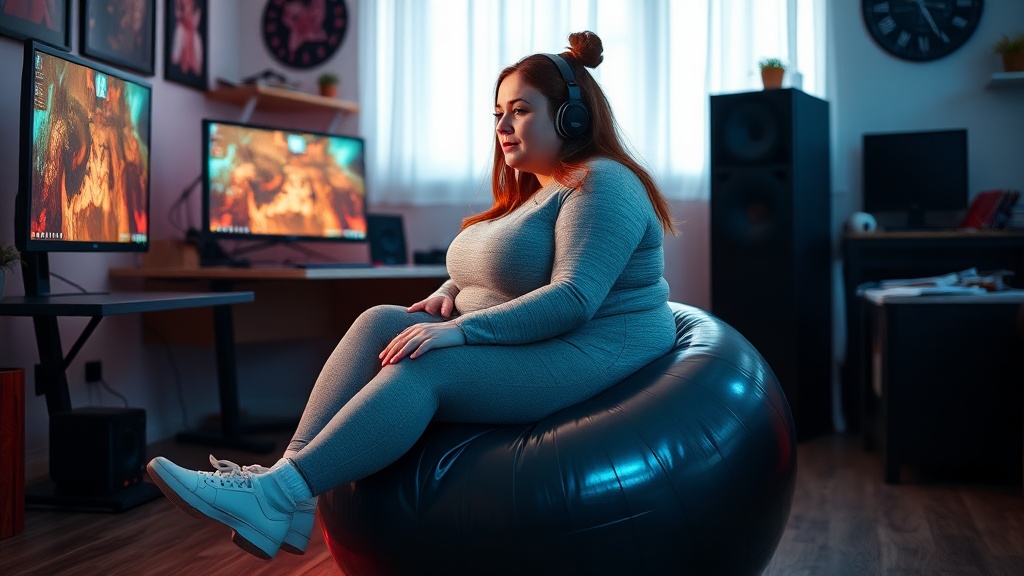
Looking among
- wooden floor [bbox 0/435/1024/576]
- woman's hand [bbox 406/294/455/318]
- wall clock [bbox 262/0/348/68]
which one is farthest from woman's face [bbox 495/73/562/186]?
wall clock [bbox 262/0/348/68]

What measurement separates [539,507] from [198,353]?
268 cm

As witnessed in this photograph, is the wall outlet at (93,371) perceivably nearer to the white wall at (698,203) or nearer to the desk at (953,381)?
the white wall at (698,203)

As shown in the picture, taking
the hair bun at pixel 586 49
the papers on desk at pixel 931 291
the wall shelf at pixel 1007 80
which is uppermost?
the wall shelf at pixel 1007 80

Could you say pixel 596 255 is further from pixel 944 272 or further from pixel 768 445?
pixel 944 272

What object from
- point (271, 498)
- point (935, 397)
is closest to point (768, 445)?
point (271, 498)

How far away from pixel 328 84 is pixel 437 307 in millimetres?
2401

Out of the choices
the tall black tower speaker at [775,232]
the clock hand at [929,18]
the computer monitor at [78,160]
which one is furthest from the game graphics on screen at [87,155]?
the clock hand at [929,18]

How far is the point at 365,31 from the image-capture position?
4.11 m

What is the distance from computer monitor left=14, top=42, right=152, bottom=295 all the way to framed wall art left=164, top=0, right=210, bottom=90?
71cm

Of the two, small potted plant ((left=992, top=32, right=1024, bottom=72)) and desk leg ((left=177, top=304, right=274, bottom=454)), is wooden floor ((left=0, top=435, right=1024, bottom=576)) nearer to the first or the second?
desk leg ((left=177, top=304, right=274, bottom=454))

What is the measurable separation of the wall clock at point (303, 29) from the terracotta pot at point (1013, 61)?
2.66 m

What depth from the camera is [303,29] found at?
4191mm

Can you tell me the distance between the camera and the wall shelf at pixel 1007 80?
11.0ft

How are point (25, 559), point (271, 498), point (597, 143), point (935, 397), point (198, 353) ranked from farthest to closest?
point (198, 353), point (935, 397), point (25, 559), point (597, 143), point (271, 498)
